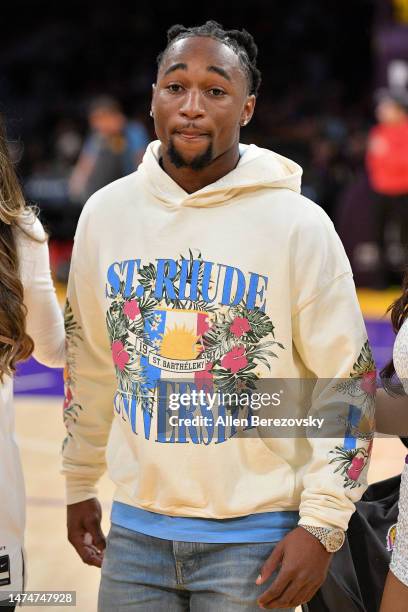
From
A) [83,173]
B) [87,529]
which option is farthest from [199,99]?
[83,173]

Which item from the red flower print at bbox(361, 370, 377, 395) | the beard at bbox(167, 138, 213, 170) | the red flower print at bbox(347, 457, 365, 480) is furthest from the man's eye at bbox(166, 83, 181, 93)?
the red flower print at bbox(347, 457, 365, 480)

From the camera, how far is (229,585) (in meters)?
2.13

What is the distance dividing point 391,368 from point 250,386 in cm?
39

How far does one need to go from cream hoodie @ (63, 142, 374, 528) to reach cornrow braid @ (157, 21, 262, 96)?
18 cm

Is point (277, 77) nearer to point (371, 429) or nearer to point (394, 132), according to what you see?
point (394, 132)

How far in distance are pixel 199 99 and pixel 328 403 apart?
0.70 meters

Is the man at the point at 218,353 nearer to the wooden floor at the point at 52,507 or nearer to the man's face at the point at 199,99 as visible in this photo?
the man's face at the point at 199,99

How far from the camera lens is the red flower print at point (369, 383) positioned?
2.21 meters

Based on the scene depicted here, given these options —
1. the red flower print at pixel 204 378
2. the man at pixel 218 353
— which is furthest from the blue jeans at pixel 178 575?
the red flower print at pixel 204 378

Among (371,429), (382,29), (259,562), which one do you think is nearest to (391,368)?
(371,429)

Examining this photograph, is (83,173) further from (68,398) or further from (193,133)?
(193,133)

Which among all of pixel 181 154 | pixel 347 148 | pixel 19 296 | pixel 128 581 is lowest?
pixel 347 148

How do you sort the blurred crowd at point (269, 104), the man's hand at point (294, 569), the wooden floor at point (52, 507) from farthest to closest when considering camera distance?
1. the blurred crowd at point (269, 104)
2. the wooden floor at point (52, 507)
3. the man's hand at point (294, 569)

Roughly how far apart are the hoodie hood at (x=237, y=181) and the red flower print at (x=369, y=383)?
1.42 feet
